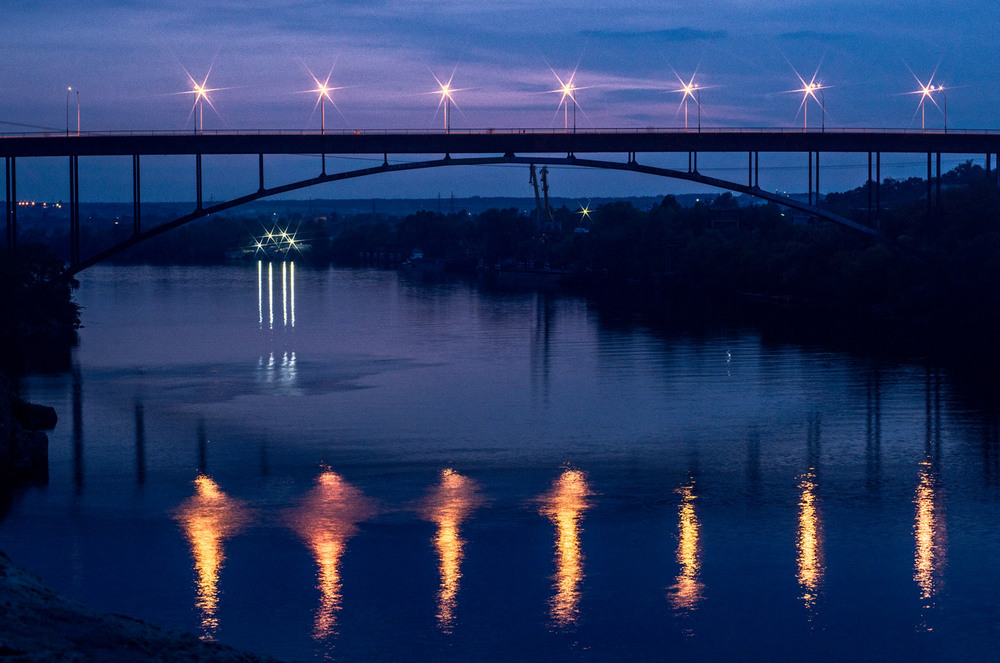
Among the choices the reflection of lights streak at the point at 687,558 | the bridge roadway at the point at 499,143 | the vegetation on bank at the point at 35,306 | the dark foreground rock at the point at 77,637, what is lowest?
the reflection of lights streak at the point at 687,558

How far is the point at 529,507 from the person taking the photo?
24062 millimetres

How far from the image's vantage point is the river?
17562 mm

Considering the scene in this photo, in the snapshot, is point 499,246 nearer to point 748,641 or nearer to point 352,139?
point 352,139

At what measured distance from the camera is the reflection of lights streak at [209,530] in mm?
18250

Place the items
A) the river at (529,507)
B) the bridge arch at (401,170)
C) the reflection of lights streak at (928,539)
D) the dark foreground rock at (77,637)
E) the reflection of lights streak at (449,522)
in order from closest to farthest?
the dark foreground rock at (77,637) → the river at (529,507) → the reflection of lights streak at (449,522) → the reflection of lights streak at (928,539) → the bridge arch at (401,170)

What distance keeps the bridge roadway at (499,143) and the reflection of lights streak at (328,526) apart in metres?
30.0

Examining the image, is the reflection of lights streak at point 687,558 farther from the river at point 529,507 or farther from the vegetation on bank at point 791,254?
the vegetation on bank at point 791,254

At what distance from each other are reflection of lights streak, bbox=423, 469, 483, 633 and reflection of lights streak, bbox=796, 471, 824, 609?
18.1 ft

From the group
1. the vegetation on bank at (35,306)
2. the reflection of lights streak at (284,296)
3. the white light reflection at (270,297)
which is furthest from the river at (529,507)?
the reflection of lights streak at (284,296)

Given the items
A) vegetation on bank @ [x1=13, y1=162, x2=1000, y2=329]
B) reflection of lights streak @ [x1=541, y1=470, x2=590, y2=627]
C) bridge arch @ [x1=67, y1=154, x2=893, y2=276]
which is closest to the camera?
reflection of lights streak @ [x1=541, y1=470, x2=590, y2=627]

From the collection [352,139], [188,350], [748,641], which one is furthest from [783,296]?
[748,641]

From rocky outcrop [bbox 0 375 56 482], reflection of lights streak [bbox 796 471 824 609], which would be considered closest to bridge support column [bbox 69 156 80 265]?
rocky outcrop [bbox 0 375 56 482]

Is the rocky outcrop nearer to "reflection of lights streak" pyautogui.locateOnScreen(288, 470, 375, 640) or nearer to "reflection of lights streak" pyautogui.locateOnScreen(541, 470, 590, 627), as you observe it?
"reflection of lights streak" pyautogui.locateOnScreen(288, 470, 375, 640)

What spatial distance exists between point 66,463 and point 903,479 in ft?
63.5
